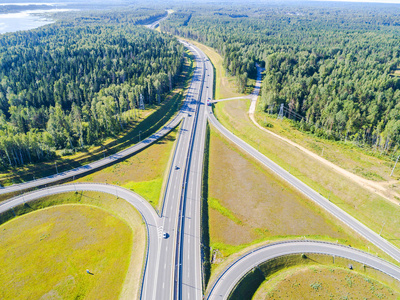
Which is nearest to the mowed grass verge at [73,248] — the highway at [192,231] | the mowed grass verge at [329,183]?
the highway at [192,231]

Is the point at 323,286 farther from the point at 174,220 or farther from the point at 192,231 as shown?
the point at 174,220

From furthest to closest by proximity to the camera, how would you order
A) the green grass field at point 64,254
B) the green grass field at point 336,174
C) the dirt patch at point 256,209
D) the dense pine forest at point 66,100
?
the dense pine forest at point 66,100 → the green grass field at point 336,174 → the dirt patch at point 256,209 → the green grass field at point 64,254

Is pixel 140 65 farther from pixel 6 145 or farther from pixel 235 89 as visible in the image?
pixel 6 145

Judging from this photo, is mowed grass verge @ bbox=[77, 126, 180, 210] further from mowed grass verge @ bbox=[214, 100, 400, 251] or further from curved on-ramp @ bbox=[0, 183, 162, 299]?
mowed grass verge @ bbox=[214, 100, 400, 251]

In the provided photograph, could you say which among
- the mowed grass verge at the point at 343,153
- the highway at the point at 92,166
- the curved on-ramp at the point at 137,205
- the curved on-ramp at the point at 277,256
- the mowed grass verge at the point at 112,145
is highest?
the mowed grass verge at the point at 343,153

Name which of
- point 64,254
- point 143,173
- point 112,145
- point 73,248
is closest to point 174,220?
point 73,248

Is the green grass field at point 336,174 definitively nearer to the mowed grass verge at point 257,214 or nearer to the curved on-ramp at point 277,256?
the mowed grass verge at point 257,214

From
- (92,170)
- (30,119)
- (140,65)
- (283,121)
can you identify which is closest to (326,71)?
(283,121)
